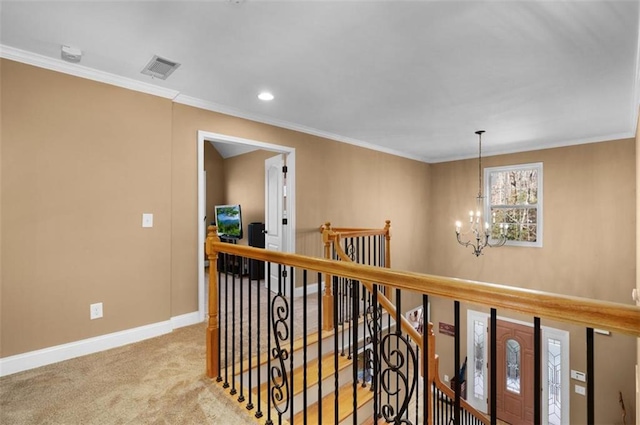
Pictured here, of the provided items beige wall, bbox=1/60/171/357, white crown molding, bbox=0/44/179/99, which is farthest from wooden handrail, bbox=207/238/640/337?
white crown molding, bbox=0/44/179/99

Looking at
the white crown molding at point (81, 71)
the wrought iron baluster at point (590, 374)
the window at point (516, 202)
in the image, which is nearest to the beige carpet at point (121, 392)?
the wrought iron baluster at point (590, 374)

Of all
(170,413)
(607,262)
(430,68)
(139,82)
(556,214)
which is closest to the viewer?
(170,413)

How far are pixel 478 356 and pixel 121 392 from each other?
20.4 ft

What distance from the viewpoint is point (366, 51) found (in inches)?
90.7

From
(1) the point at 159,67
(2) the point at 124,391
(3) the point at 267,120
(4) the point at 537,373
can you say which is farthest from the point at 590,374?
(3) the point at 267,120

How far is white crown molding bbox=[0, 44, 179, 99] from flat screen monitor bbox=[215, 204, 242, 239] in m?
3.12

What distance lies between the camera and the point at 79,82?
8.45 feet

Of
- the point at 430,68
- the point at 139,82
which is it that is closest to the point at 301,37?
the point at 430,68

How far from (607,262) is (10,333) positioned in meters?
6.88

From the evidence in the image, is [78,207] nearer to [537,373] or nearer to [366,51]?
[366,51]

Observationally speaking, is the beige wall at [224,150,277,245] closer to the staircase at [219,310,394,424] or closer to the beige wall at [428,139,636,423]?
the staircase at [219,310,394,424]

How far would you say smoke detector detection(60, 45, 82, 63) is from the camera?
7.41 ft

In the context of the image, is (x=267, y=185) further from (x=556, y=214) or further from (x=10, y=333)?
(x=556, y=214)

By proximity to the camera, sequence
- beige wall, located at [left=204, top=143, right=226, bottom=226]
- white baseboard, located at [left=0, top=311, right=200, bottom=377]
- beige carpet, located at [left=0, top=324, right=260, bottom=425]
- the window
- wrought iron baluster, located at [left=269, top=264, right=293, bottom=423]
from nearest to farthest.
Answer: wrought iron baluster, located at [left=269, top=264, right=293, bottom=423]
beige carpet, located at [left=0, top=324, right=260, bottom=425]
white baseboard, located at [left=0, top=311, right=200, bottom=377]
the window
beige wall, located at [left=204, top=143, right=226, bottom=226]
